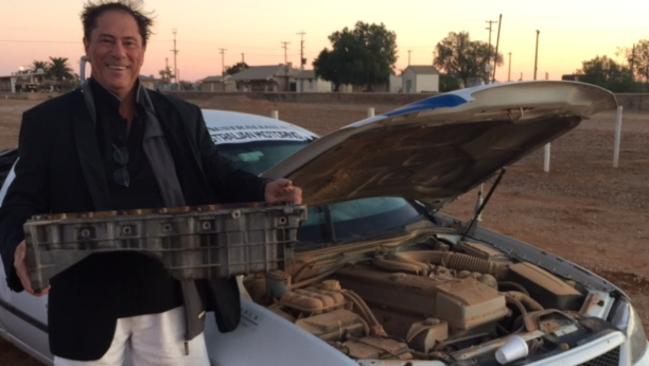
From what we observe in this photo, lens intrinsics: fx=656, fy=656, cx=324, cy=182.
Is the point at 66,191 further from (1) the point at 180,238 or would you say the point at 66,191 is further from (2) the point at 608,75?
(2) the point at 608,75

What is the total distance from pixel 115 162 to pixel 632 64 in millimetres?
74824

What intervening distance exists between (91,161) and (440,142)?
1702mm

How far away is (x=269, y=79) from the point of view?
8894cm

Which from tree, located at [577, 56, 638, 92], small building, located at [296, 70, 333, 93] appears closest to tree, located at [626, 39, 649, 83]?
tree, located at [577, 56, 638, 92]

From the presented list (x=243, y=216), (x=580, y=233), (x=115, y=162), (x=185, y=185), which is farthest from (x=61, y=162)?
(x=580, y=233)

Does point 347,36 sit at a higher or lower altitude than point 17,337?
higher

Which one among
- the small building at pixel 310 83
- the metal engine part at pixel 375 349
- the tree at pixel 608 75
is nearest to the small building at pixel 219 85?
the small building at pixel 310 83

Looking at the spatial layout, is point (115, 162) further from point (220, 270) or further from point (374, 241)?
point (374, 241)

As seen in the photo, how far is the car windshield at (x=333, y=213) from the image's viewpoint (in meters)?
3.42

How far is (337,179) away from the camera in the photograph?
10.2ft

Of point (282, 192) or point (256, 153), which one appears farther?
point (256, 153)

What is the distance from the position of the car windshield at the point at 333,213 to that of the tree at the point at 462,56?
78.0 metres

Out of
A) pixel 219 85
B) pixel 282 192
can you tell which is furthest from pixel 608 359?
pixel 219 85

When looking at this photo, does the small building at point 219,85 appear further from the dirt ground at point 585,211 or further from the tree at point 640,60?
the dirt ground at point 585,211
